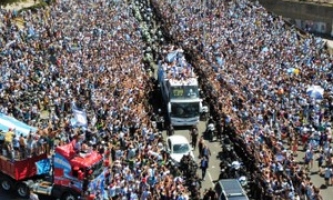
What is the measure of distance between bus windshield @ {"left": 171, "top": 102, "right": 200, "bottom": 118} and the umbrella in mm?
6229

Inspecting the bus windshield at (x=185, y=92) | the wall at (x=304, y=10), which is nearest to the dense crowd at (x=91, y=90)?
the bus windshield at (x=185, y=92)

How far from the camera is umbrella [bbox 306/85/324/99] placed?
32531mm

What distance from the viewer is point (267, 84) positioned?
3403cm

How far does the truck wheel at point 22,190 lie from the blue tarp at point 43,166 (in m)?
0.84

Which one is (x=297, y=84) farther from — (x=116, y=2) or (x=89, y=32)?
(x=116, y=2)

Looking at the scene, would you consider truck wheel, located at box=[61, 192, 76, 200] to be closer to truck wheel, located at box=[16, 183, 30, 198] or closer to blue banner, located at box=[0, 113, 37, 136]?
truck wheel, located at box=[16, 183, 30, 198]

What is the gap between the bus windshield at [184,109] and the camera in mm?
32281

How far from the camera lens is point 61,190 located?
75.2 feet

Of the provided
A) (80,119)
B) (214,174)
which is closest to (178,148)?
(214,174)

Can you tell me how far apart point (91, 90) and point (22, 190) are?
9.63m

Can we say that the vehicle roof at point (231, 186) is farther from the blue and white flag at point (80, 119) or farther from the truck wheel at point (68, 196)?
the blue and white flag at point (80, 119)

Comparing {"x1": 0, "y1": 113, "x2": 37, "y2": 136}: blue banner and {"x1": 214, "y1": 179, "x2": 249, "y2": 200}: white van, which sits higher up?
{"x1": 0, "y1": 113, "x2": 37, "y2": 136}: blue banner

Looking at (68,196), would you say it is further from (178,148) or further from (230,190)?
(178,148)

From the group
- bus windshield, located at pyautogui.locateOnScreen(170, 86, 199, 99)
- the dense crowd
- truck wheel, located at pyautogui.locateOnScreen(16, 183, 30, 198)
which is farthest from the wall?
truck wheel, located at pyautogui.locateOnScreen(16, 183, 30, 198)
